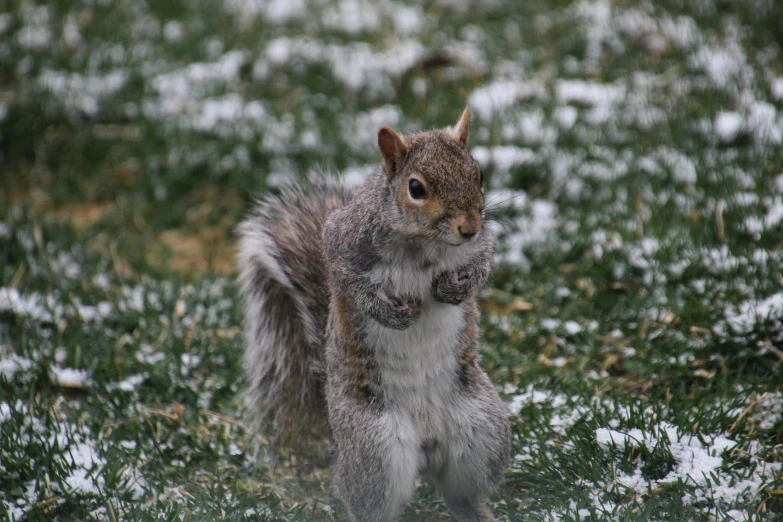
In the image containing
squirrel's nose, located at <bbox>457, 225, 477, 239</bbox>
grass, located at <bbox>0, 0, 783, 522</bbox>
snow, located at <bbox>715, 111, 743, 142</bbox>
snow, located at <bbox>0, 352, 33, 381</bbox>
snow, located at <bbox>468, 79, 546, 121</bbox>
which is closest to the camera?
squirrel's nose, located at <bbox>457, 225, 477, 239</bbox>

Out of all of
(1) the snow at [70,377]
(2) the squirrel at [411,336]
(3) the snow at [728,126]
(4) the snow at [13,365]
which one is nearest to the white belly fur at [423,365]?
(2) the squirrel at [411,336]

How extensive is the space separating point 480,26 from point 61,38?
2175 millimetres

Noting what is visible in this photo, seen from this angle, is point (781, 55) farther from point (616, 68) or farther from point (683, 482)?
point (683, 482)

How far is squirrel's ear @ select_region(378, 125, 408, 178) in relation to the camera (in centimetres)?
195

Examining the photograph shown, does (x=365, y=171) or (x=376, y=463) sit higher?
(x=365, y=171)

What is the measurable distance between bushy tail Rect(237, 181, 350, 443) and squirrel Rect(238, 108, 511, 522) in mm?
111

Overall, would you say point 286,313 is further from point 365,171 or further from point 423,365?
point 365,171

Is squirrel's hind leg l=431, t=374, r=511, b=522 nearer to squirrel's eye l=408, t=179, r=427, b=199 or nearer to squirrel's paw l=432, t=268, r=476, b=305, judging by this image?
squirrel's paw l=432, t=268, r=476, b=305

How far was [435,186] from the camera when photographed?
186 cm

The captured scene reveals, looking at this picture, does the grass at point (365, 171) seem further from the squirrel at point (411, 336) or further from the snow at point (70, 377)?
the squirrel at point (411, 336)

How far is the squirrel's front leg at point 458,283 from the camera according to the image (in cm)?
190

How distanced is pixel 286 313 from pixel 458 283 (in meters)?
0.65

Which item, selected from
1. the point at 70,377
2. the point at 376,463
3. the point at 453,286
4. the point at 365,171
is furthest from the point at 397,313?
the point at 365,171

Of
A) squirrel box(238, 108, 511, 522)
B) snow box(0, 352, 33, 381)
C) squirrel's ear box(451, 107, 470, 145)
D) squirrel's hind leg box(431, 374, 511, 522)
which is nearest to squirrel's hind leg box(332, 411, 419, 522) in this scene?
squirrel box(238, 108, 511, 522)
